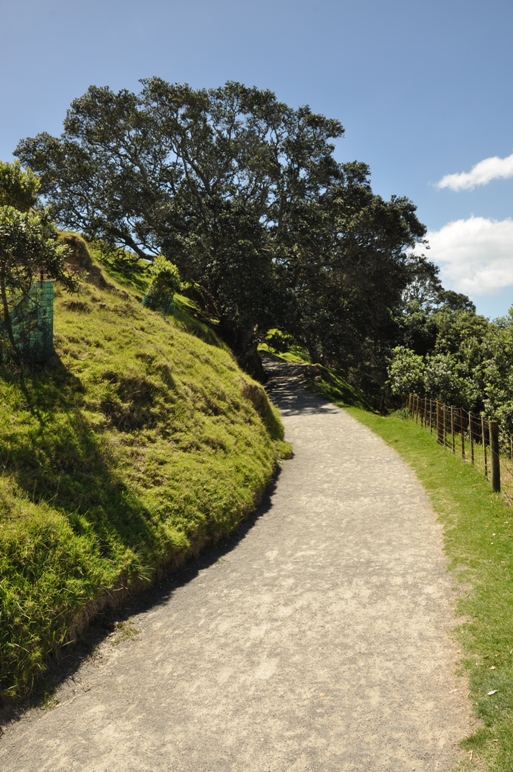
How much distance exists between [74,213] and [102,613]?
32.5m

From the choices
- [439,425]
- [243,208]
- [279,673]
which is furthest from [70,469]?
[243,208]

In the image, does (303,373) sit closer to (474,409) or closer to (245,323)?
(245,323)

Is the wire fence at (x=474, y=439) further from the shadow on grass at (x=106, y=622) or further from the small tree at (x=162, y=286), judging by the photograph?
the small tree at (x=162, y=286)

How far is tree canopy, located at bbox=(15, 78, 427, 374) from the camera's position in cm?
2966

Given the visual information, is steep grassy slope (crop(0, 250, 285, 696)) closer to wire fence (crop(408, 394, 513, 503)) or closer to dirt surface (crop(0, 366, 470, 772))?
dirt surface (crop(0, 366, 470, 772))

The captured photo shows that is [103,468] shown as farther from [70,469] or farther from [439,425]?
[439,425]

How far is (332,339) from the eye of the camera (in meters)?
34.2

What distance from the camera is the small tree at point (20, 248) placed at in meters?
9.91

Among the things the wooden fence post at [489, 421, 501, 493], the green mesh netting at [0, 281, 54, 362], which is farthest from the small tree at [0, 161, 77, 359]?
the wooden fence post at [489, 421, 501, 493]

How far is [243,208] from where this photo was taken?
30453mm

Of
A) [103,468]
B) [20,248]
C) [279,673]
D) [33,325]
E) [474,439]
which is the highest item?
[20,248]

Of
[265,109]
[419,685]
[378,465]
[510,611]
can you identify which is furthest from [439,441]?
[265,109]

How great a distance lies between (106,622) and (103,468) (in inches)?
119

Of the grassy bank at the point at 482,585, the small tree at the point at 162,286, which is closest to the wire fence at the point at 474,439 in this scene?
the grassy bank at the point at 482,585
